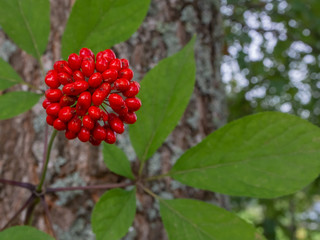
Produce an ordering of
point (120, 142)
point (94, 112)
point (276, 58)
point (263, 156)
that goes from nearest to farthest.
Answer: point (94, 112), point (263, 156), point (120, 142), point (276, 58)

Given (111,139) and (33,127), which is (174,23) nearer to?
(33,127)

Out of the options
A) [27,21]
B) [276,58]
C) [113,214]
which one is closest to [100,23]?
[27,21]

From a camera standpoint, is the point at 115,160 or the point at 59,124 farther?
the point at 115,160

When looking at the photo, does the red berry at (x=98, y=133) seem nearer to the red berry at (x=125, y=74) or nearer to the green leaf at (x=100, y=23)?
the red berry at (x=125, y=74)

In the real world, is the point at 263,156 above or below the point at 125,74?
below

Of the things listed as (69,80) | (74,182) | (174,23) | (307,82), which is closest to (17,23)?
(69,80)

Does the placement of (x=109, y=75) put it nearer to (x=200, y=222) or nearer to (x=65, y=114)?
(x=65, y=114)

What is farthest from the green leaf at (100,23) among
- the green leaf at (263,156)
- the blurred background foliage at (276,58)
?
the blurred background foliage at (276,58)
